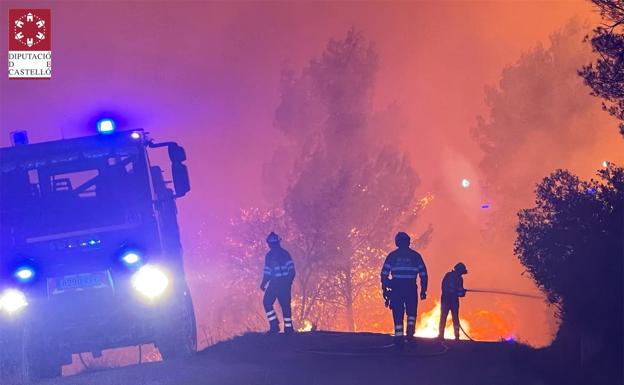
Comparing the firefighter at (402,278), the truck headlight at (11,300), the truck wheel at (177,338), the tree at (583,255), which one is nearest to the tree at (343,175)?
the tree at (583,255)

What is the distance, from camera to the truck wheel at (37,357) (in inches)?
449

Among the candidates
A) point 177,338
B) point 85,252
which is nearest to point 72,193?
point 85,252

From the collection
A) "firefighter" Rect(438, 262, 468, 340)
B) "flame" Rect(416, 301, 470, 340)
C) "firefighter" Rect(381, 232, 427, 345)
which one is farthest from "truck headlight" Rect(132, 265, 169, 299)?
"flame" Rect(416, 301, 470, 340)

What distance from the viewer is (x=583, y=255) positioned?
1111 centimetres

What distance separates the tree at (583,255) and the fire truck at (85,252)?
227 inches

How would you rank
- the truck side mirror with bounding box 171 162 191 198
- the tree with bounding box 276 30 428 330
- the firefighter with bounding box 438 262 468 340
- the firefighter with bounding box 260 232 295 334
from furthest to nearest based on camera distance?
the tree with bounding box 276 30 428 330 < the firefighter with bounding box 438 262 468 340 < the firefighter with bounding box 260 232 295 334 < the truck side mirror with bounding box 171 162 191 198

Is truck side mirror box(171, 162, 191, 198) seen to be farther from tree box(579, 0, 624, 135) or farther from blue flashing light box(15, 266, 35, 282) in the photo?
tree box(579, 0, 624, 135)

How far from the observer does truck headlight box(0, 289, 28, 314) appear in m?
Answer: 11.0

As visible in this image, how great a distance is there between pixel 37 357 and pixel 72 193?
99.3 inches

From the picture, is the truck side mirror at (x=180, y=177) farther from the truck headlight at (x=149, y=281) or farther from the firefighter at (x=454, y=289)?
the firefighter at (x=454, y=289)

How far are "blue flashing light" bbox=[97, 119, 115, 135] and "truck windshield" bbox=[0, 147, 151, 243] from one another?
39cm

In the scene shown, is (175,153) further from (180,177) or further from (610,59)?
(610,59)

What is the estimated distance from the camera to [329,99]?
3572 cm

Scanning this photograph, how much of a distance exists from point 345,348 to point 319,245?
19.7 meters
